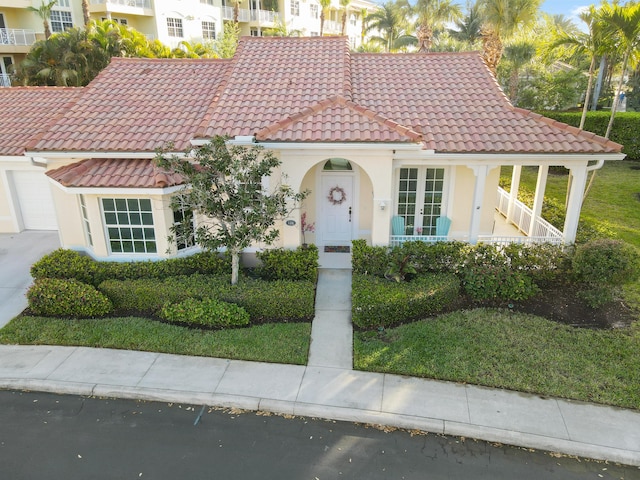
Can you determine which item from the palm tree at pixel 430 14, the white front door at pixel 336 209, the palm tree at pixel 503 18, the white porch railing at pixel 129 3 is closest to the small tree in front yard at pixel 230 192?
the white front door at pixel 336 209

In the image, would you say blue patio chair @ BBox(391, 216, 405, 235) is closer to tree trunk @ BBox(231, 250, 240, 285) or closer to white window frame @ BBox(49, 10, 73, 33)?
tree trunk @ BBox(231, 250, 240, 285)

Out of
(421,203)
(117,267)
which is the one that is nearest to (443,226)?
(421,203)

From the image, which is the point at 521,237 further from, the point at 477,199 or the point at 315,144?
the point at 315,144

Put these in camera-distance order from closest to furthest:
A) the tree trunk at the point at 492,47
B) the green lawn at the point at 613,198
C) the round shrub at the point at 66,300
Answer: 1. the round shrub at the point at 66,300
2. the green lawn at the point at 613,198
3. the tree trunk at the point at 492,47

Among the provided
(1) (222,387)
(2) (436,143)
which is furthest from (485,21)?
(1) (222,387)

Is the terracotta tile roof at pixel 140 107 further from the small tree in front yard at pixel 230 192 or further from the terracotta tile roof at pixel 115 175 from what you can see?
the small tree in front yard at pixel 230 192

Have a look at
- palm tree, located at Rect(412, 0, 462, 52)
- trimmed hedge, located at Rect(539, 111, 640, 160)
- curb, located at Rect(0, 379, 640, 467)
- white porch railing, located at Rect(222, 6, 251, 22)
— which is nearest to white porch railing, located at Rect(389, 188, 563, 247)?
curb, located at Rect(0, 379, 640, 467)
